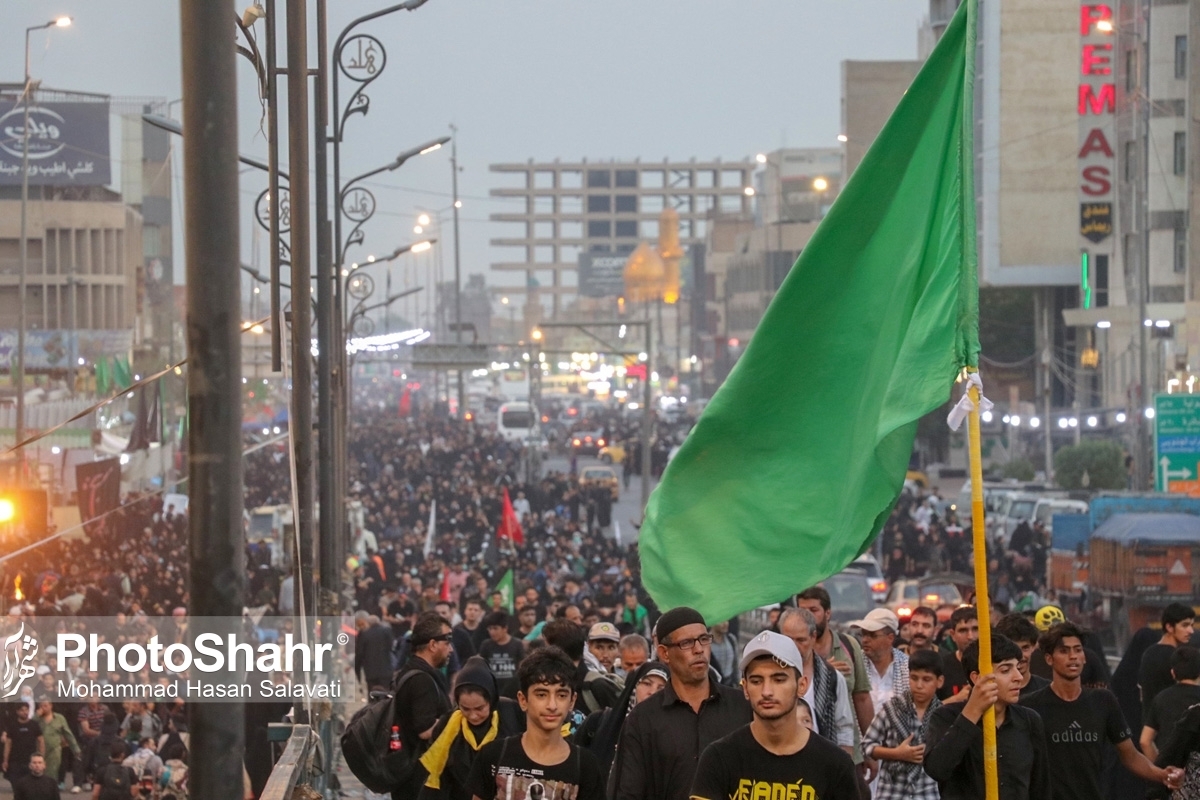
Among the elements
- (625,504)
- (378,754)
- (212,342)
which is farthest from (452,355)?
(212,342)

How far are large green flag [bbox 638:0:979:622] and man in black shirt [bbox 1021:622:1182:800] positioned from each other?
99 centimetres

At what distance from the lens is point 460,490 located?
5084cm

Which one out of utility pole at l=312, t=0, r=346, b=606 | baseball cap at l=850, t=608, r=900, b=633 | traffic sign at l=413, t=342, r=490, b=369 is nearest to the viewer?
baseball cap at l=850, t=608, r=900, b=633

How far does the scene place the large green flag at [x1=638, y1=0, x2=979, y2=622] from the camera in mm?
7336

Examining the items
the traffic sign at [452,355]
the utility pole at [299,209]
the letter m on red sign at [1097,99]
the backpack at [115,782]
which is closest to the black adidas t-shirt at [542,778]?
the backpack at [115,782]

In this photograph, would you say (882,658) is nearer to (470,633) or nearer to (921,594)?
(470,633)

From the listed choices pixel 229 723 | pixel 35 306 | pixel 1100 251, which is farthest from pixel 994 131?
pixel 229 723

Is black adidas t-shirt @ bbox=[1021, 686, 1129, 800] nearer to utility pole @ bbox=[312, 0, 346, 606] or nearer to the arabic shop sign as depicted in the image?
utility pole @ bbox=[312, 0, 346, 606]

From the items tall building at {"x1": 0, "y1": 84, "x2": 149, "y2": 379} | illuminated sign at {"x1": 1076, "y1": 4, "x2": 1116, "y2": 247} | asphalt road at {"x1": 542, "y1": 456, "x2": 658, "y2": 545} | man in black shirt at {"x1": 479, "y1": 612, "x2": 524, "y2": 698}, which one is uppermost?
illuminated sign at {"x1": 1076, "y1": 4, "x2": 1116, "y2": 247}

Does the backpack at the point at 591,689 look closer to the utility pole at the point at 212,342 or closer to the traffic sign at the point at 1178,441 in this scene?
the utility pole at the point at 212,342

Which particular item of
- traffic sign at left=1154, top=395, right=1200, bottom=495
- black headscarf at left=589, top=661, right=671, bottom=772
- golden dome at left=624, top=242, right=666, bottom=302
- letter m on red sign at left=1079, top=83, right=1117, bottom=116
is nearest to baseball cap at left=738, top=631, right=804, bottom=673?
black headscarf at left=589, top=661, right=671, bottom=772

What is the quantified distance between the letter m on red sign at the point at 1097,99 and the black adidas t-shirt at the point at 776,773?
55.3m

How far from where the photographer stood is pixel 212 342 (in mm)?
5250

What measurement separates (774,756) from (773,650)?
276 millimetres
